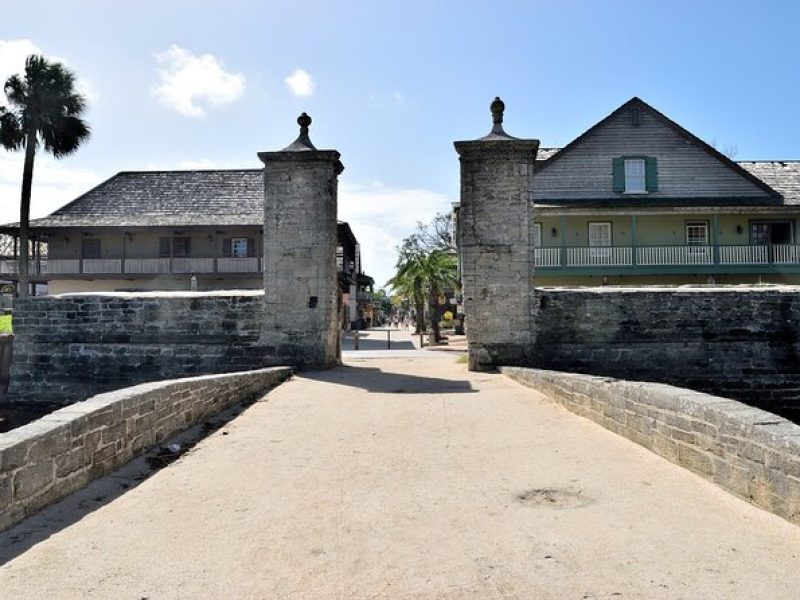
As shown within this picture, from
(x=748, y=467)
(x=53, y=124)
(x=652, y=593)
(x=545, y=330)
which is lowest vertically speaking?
(x=652, y=593)

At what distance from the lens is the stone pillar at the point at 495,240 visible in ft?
41.1

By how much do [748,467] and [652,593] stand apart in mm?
1914

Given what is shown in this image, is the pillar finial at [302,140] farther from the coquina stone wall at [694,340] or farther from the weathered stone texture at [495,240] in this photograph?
the coquina stone wall at [694,340]

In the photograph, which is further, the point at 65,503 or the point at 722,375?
the point at 722,375

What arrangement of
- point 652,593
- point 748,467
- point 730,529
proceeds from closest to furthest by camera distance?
point 652,593, point 730,529, point 748,467

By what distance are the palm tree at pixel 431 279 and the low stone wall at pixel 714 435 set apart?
22.6m

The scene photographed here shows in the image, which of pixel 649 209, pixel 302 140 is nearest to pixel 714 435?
pixel 302 140

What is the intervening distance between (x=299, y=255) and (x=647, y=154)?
758 inches

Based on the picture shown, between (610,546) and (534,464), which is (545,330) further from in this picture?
(610,546)

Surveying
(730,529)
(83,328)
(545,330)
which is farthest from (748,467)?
(83,328)

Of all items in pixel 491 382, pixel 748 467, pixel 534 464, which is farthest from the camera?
pixel 491 382

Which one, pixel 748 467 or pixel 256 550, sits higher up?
pixel 748 467

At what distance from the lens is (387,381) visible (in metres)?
11.5

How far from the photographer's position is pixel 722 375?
1175cm
